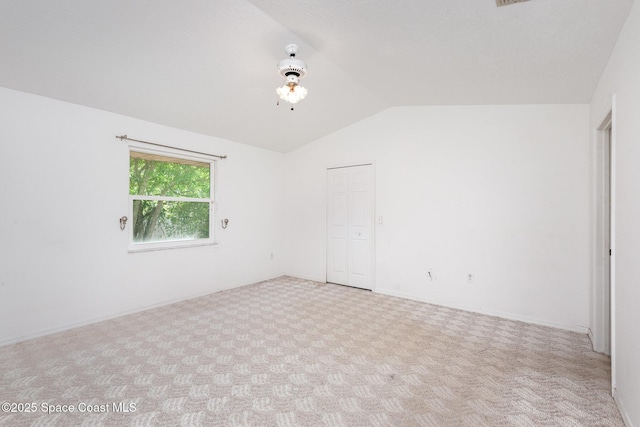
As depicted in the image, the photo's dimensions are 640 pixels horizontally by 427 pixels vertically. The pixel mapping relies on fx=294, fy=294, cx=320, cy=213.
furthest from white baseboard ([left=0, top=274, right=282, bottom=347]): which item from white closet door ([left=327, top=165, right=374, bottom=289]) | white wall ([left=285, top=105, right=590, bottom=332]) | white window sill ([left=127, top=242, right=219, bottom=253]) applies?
white wall ([left=285, top=105, right=590, bottom=332])


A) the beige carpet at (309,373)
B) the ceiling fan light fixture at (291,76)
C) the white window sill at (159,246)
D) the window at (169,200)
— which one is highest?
the ceiling fan light fixture at (291,76)

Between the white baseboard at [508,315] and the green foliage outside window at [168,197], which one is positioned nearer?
the white baseboard at [508,315]

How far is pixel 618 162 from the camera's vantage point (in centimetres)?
197

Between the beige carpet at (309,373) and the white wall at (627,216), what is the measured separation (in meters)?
0.28

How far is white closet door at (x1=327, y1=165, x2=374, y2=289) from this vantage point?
4.74 metres

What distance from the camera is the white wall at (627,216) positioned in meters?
1.62

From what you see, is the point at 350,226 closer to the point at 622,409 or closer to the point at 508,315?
the point at 508,315

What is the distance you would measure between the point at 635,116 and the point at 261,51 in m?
2.70

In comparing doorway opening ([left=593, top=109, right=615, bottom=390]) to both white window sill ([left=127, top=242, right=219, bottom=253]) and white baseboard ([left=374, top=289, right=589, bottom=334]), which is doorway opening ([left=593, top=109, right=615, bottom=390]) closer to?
white baseboard ([left=374, top=289, right=589, bottom=334])

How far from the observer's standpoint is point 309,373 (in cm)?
229

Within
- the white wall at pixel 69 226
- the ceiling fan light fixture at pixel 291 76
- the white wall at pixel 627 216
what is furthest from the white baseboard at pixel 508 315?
the ceiling fan light fixture at pixel 291 76

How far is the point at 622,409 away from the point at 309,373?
6.56 ft

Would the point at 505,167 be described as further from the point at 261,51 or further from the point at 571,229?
the point at 261,51

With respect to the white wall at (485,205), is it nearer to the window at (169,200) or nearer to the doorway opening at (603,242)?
the doorway opening at (603,242)
